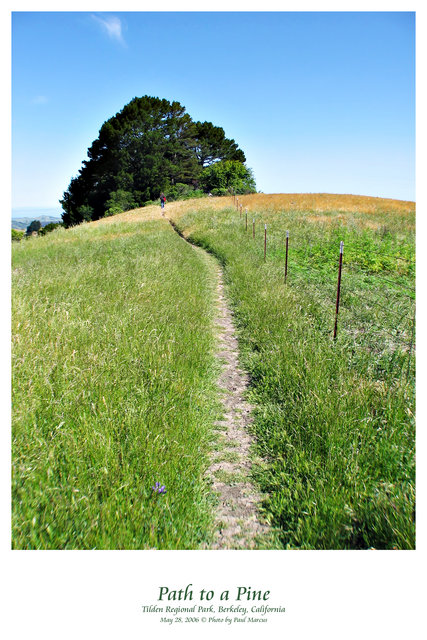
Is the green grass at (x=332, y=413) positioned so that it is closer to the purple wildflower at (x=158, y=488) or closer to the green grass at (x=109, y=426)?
the green grass at (x=109, y=426)

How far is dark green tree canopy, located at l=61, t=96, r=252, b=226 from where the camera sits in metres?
50.6

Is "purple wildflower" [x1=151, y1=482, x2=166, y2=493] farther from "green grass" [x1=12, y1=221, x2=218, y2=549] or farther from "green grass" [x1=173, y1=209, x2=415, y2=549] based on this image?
"green grass" [x1=173, y1=209, x2=415, y2=549]

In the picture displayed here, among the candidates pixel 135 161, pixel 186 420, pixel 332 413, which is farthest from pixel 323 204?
pixel 186 420

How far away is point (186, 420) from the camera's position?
3213 millimetres

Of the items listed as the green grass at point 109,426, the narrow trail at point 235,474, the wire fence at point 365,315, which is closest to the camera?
the green grass at point 109,426

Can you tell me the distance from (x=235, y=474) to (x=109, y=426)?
1131 millimetres

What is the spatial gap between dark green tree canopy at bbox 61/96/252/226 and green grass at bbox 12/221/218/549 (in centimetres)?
4686

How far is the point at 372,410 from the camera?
3178 millimetres

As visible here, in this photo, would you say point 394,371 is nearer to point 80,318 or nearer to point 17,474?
point 17,474

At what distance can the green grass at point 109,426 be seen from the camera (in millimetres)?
2082

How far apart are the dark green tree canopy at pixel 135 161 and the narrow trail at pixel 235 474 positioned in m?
47.8

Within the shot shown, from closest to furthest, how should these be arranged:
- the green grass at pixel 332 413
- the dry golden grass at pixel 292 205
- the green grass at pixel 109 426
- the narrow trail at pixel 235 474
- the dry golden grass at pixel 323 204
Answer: the green grass at pixel 109 426
the green grass at pixel 332 413
the narrow trail at pixel 235 474
the dry golden grass at pixel 292 205
the dry golden grass at pixel 323 204

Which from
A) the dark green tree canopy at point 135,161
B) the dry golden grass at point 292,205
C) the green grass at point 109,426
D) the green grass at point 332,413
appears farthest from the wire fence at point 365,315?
the dark green tree canopy at point 135,161
